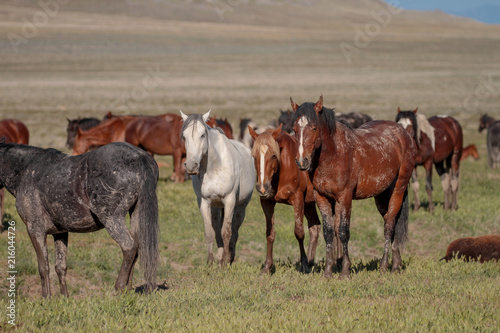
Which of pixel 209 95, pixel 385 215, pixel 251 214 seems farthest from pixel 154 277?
pixel 209 95

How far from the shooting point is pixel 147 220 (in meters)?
6.86

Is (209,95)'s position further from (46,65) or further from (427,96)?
(46,65)

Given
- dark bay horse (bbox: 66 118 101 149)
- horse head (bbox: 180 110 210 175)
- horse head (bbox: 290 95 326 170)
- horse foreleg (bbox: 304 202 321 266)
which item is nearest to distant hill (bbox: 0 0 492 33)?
dark bay horse (bbox: 66 118 101 149)

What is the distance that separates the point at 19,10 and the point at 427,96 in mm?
130789

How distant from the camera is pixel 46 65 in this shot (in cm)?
7800

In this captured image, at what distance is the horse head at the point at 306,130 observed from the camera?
24.6 ft

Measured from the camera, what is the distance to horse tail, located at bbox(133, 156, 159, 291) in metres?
6.85

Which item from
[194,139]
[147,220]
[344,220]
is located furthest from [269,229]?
[147,220]

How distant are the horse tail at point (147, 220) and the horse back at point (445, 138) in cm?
998

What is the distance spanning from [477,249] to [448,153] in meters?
6.17

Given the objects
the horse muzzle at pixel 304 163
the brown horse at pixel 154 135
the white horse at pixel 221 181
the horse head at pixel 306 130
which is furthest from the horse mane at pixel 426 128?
the horse muzzle at pixel 304 163

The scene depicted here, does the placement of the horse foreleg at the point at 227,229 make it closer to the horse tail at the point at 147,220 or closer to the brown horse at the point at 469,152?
the horse tail at the point at 147,220

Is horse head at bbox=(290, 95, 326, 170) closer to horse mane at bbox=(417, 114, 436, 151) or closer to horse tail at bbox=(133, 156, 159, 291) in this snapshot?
horse tail at bbox=(133, 156, 159, 291)

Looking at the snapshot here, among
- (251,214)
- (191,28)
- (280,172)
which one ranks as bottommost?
(251,214)
